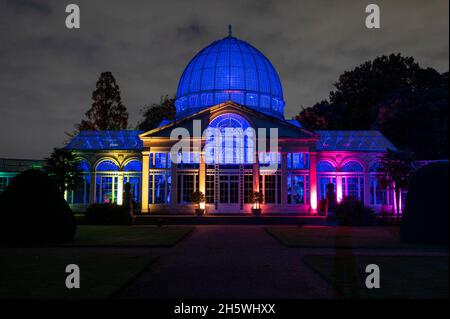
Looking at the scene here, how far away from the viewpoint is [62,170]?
42312 millimetres

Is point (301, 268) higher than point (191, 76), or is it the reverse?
point (191, 76)

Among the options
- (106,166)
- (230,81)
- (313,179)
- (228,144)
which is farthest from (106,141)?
(313,179)

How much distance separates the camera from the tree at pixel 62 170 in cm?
4212

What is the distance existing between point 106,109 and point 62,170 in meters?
33.2

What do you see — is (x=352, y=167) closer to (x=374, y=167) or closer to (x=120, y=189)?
(x=374, y=167)

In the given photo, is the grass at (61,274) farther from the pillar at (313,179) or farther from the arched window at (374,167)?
the arched window at (374,167)

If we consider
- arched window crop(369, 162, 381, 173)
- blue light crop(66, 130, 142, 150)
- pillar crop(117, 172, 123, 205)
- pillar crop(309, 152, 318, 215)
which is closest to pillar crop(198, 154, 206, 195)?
blue light crop(66, 130, 142, 150)

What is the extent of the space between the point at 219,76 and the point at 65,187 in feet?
64.2

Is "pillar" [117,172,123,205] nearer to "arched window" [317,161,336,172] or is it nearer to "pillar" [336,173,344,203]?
"arched window" [317,161,336,172]

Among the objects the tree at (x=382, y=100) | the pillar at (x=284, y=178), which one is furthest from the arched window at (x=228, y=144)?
the tree at (x=382, y=100)

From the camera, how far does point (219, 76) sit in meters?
51.4
